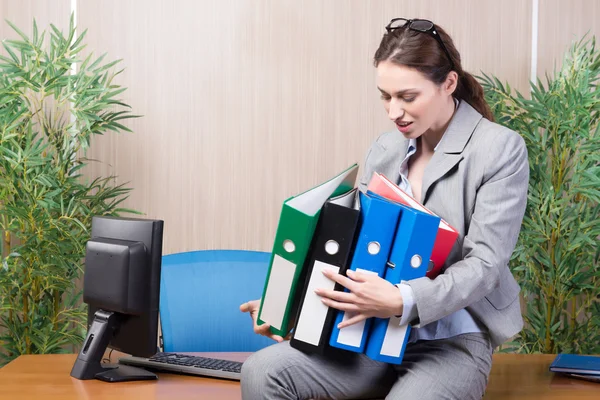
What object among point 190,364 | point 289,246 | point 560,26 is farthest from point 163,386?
point 560,26

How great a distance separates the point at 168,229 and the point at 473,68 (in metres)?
1.90

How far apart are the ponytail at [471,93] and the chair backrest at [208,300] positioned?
0.92 metres

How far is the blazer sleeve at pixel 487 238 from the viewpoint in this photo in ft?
5.32

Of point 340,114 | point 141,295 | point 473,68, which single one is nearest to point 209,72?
point 340,114

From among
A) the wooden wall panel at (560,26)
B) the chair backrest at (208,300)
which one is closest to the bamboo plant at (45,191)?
the chair backrest at (208,300)

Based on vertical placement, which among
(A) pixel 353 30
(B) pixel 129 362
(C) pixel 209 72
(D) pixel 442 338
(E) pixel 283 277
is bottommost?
(B) pixel 129 362

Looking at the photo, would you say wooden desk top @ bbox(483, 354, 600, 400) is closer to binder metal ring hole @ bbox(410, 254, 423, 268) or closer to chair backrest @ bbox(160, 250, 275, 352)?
binder metal ring hole @ bbox(410, 254, 423, 268)

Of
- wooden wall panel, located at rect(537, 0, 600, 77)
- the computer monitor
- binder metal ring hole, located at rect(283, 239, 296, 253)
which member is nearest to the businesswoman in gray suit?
binder metal ring hole, located at rect(283, 239, 296, 253)

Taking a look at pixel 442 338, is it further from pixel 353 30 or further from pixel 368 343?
pixel 353 30

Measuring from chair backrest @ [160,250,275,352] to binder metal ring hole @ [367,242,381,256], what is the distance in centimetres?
100

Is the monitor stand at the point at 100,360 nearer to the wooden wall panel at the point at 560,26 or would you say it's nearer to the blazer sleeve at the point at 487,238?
the blazer sleeve at the point at 487,238

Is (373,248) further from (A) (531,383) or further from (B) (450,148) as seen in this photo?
(A) (531,383)

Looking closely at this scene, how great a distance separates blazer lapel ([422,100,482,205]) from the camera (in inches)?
72.4

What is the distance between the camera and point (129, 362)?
6.72 ft
